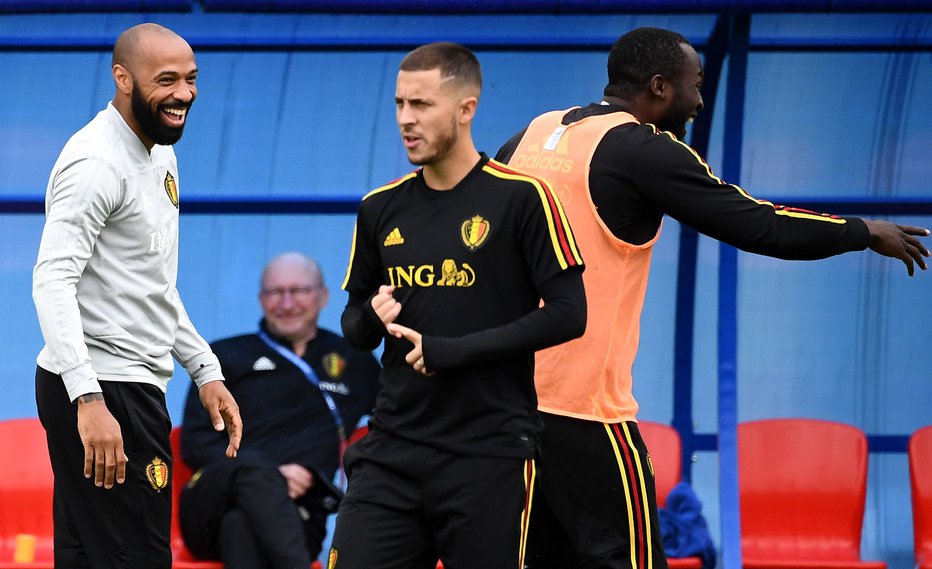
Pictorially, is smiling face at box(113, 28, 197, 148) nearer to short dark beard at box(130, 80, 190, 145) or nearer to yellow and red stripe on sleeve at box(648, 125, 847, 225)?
short dark beard at box(130, 80, 190, 145)

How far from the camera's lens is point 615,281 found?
4.13 metres

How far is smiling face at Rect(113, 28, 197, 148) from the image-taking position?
4.07 metres

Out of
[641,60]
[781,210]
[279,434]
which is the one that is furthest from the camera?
[279,434]

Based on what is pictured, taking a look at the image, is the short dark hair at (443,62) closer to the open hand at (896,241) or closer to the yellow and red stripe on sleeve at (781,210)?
the yellow and red stripe on sleeve at (781,210)

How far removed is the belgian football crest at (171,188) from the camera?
4.20 meters

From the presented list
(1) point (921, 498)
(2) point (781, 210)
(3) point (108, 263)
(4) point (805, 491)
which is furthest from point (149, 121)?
(1) point (921, 498)

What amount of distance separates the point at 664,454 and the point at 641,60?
99.7 inches

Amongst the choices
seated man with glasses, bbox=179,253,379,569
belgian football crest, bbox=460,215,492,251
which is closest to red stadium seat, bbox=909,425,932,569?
seated man with glasses, bbox=179,253,379,569

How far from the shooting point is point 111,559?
3910 millimetres

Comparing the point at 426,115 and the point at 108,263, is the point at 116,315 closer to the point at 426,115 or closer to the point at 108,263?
the point at 108,263

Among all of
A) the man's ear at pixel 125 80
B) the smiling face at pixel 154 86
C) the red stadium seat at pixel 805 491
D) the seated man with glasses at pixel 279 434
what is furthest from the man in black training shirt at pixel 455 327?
the red stadium seat at pixel 805 491

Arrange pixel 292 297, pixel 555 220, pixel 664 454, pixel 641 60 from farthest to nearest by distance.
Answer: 1. pixel 664 454
2. pixel 292 297
3. pixel 641 60
4. pixel 555 220

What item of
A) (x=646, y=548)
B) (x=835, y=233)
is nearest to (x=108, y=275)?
(x=646, y=548)

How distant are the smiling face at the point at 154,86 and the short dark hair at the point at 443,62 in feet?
2.34
